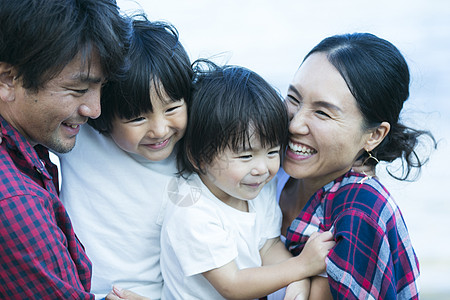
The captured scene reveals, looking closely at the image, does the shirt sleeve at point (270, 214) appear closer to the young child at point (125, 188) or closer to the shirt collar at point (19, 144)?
the young child at point (125, 188)

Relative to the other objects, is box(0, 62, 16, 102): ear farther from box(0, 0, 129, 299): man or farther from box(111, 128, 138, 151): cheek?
box(111, 128, 138, 151): cheek

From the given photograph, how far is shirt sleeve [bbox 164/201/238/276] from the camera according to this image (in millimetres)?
2057

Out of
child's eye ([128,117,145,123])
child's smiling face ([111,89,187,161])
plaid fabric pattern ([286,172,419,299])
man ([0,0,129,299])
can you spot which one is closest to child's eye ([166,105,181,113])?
child's smiling face ([111,89,187,161])

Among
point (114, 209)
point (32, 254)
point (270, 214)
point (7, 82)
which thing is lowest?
point (270, 214)

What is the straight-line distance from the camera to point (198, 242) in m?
2.05

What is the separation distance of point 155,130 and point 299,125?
0.56m

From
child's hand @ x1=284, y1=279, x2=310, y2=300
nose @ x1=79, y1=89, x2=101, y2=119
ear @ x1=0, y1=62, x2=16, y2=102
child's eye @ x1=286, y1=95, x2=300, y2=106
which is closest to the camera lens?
ear @ x1=0, y1=62, x2=16, y2=102

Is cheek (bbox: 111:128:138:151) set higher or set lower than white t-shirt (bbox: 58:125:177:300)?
higher

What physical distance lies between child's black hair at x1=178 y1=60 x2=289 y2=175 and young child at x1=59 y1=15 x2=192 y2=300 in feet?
0.21

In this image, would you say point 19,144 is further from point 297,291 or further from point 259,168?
point 297,291

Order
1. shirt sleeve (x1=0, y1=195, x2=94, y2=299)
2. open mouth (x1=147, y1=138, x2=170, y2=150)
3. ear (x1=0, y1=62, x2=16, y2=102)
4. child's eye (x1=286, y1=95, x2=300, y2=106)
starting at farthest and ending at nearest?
child's eye (x1=286, y1=95, x2=300, y2=106), open mouth (x1=147, y1=138, x2=170, y2=150), ear (x1=0, y1=62, x2=16, y2=102), shirt sleeve (x1=0, y1=195, x2=94, y2=299)

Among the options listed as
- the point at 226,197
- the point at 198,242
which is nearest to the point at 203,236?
the point at 198,242

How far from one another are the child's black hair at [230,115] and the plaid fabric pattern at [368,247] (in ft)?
1.17

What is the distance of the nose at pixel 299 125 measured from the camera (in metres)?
2.21
